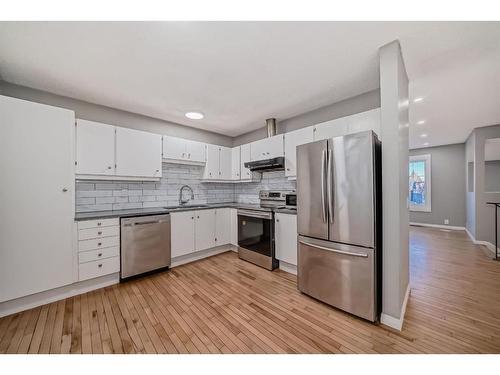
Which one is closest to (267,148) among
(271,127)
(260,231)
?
(271,127)

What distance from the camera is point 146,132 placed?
3.18 m

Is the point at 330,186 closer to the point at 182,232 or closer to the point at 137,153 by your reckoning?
the point at 182,232

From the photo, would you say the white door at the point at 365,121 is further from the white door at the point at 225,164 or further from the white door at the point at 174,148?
the white door at the point at 174,148

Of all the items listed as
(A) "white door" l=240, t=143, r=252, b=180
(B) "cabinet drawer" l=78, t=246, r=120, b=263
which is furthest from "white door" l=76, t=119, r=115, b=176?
(A) "white door" l=240, t=143, r=252, b=180

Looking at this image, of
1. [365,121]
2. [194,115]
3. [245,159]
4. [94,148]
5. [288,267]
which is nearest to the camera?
[365,121]

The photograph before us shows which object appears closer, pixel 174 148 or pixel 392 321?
pixel 392 321

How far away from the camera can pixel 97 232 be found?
2461mm

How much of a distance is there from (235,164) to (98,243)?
2.64 meters

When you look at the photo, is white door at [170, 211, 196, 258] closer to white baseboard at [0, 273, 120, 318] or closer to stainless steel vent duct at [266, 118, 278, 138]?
white baseboard at [0, 273, 120, 318]
